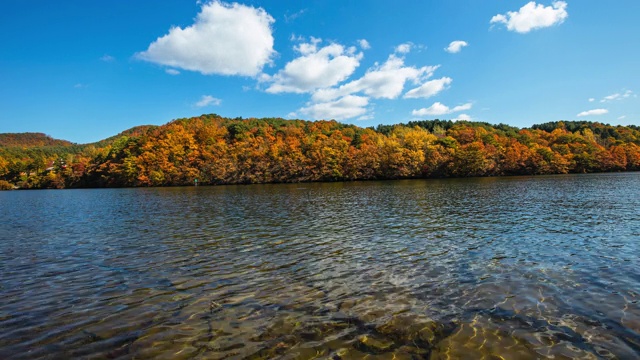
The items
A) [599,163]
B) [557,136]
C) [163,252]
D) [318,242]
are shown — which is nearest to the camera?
[163,252]

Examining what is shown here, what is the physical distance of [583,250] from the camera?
15234mm

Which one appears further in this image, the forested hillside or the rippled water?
the forested hillside

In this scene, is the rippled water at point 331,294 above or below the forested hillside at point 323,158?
below

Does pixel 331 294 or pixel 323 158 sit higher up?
pixel 323 158

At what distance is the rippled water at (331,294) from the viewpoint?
7.63 meters

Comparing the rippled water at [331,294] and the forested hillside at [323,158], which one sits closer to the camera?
the rippled water at [331,294]

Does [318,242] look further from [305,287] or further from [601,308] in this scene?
[601,308]

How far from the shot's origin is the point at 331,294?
1078cm

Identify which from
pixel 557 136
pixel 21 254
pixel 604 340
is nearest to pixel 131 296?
pixel 21 254

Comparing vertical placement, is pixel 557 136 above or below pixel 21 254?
above

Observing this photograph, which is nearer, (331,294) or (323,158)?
(331,294)

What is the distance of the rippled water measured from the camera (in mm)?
7633

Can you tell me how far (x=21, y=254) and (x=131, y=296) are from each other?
37.9ft

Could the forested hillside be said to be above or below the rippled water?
above
